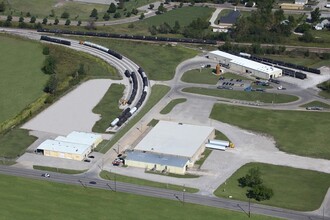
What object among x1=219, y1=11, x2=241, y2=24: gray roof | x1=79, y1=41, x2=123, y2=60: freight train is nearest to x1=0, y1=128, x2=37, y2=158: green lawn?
x1=79, y1=41, x2=123, y2=60: freight train

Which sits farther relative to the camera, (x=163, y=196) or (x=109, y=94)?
(x=109, y=94)

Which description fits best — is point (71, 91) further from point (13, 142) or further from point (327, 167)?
point (327, 167)

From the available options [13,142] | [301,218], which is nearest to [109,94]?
[13,142]

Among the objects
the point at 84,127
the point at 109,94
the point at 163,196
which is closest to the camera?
the point at 163,196

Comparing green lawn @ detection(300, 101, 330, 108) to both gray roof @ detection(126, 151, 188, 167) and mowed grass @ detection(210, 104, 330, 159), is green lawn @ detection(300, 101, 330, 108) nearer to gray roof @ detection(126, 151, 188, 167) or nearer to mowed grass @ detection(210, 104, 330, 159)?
mowed grass @ detection(210, 104, 330, 159)

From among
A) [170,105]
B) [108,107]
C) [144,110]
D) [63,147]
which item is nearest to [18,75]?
[108,107]

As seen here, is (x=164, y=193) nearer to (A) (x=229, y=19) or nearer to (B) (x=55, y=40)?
(B) (x=55, y=40)

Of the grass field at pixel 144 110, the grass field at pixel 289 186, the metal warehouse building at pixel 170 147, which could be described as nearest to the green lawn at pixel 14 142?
the grass field at pixel 144 110
